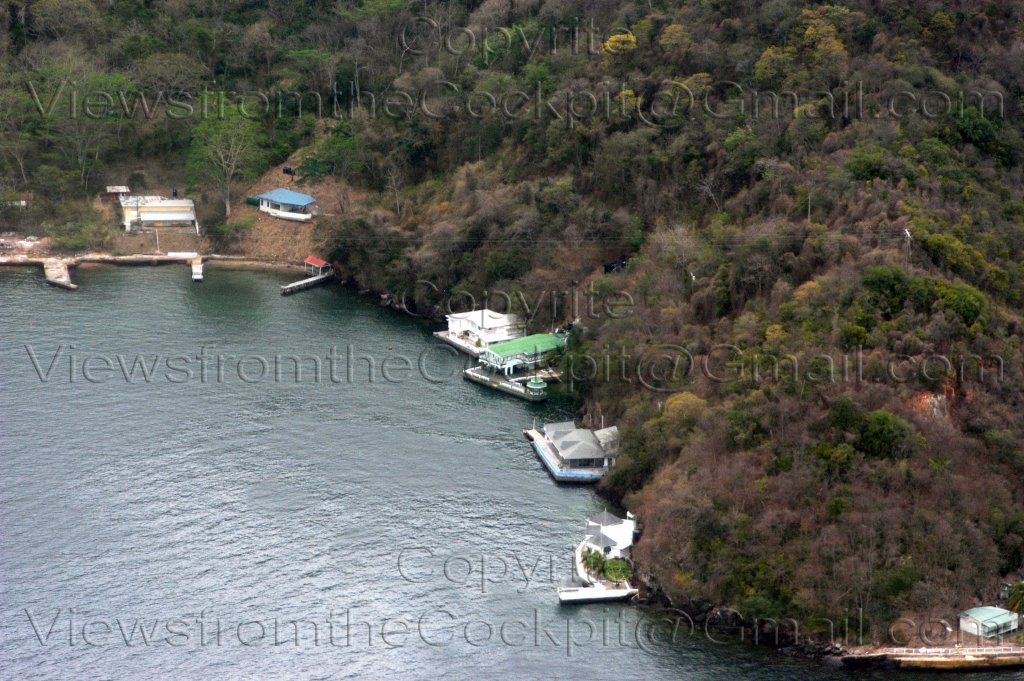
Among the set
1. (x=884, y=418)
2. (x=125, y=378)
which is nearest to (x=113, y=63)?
(x=125, y=378)

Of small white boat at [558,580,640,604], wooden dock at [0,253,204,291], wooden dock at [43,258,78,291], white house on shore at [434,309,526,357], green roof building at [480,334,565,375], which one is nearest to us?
small white boat at [558,580,640,604]

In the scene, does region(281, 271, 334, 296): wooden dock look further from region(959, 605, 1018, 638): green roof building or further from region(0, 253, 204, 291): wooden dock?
region(959, 605, 1018, 638): green roof building

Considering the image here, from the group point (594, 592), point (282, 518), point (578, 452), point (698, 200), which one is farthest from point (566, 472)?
point (698, 200)

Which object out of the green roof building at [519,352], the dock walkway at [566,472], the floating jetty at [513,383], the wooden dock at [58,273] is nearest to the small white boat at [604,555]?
the dock walkway at [566,472]

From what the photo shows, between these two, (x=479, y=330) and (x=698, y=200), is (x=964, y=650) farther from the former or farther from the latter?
(x=479, y=330)

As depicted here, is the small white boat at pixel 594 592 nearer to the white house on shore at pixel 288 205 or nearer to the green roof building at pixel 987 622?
the green roof building at pixel 987 622

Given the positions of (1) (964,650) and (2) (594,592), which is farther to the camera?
(2) (594,592)

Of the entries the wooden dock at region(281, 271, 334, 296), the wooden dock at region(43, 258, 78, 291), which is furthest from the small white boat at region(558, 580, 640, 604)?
the wooden dock at region(43, 258, 78, 291)
